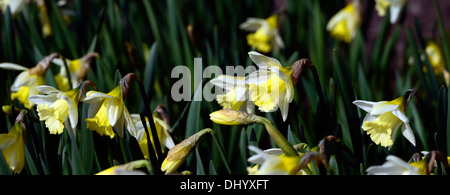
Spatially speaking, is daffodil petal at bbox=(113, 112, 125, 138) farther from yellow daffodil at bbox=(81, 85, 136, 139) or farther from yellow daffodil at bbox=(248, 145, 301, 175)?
yellow daffodil at bbox=(248, 145, 301, 175)

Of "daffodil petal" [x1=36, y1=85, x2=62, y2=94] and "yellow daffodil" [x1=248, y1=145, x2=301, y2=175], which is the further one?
"daffodil petal" [x1=36, y1=85, x2=62, y2=94]

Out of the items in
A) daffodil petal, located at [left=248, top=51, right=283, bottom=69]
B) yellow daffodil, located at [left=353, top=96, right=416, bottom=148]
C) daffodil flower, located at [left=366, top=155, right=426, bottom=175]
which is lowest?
daffodil flower, located at [left=366, top=155, right=426, bottom=175]

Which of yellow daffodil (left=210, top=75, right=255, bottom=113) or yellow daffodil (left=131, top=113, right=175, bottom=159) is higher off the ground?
yellow daffodil (left=210, top=75, right=255, bottom=113)

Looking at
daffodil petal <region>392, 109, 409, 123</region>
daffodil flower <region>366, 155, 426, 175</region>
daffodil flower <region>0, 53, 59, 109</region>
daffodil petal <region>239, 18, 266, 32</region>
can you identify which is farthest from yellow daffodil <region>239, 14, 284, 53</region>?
daffodil flower <region>366, 155, 426, 175</region>

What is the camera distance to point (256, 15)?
3273mm

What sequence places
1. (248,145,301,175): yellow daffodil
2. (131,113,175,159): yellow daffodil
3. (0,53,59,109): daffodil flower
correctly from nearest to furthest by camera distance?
(248,145,301,175): yellow daffodil
(131,113,175,159): yellow daffodil
(0,53,59,109): daffodil flower

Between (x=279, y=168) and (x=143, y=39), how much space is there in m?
2.04

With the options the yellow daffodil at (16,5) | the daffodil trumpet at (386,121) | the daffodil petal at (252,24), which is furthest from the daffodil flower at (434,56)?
the yellow daffodil at (16,5)

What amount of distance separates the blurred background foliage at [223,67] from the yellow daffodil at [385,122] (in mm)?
97

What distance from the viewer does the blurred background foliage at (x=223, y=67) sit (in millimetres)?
1525

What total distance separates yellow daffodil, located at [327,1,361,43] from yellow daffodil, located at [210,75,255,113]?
1408mm

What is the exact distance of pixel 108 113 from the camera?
130cm

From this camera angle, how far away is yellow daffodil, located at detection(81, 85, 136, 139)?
130cm

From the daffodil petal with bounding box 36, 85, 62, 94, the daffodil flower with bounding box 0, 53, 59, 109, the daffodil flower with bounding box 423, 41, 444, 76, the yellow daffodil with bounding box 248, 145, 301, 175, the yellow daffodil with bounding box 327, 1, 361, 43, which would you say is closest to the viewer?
the yellow daffodil with bounding box 248, 145, 301, 175
